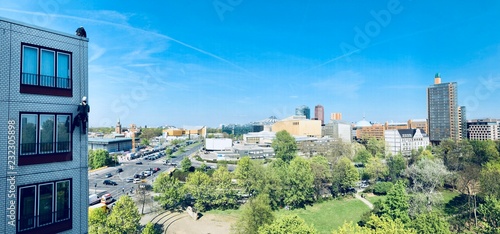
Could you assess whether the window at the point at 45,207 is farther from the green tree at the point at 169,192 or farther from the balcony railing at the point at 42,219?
the green tree at the point at 169,192

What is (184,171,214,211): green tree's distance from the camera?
1368 inches

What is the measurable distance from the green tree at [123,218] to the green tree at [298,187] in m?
20.2

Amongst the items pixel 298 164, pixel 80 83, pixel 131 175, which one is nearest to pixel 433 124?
pixel 298 164

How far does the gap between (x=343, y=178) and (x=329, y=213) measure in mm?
9679

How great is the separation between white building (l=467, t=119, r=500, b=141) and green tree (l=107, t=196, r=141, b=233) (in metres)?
121

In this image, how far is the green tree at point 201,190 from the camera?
34.8 meters

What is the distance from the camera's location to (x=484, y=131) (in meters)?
103

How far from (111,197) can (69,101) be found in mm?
36470

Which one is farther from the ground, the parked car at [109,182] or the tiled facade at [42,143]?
the tiled facade at [42,143]

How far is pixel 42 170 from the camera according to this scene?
22.6 ft

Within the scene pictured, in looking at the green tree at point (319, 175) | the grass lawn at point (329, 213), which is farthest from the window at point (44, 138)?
the green tree at point (319, 175)

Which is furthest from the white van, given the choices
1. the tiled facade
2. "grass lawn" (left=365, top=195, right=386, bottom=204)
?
"grass lawn" (left=365, top=195, right=386, bottom=204)

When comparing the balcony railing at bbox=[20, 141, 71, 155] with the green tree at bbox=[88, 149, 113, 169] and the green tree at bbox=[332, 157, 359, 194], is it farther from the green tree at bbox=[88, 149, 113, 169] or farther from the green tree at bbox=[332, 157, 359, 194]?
the green tree at bbox=[88, 149, 113, 169]

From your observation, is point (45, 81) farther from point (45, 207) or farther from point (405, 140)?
point (405, 140)
